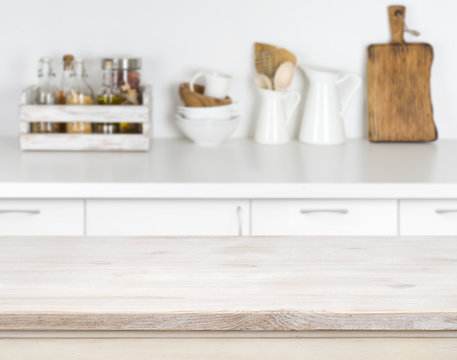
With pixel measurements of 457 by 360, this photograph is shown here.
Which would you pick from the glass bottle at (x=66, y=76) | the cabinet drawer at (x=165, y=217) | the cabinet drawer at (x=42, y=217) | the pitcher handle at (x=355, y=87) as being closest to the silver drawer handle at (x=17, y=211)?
Answer: the cabinet drawer at (x=42, y=217)

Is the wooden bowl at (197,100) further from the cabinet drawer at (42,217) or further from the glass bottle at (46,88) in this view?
the cabinet drawer at (42,217)

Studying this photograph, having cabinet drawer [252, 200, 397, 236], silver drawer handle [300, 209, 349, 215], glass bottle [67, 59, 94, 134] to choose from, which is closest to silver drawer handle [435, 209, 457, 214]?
cabinet drawer [252, 200, 397, 236]

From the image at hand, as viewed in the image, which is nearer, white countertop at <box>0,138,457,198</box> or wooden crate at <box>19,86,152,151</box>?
white countertop at <box>0,138,457,198</box>

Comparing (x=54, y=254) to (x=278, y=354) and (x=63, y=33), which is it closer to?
(x=278, y=354)

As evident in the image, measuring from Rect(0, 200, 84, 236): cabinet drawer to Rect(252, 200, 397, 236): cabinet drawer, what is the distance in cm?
48

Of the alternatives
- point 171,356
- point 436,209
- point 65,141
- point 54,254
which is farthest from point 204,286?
point 65,141

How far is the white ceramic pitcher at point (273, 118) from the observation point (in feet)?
8.54

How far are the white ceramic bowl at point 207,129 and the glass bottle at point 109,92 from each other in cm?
22

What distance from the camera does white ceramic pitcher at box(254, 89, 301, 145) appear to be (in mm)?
2602

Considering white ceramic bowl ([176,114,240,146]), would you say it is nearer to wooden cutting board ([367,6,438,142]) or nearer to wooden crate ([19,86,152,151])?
wooden crate ([19,86,152,151])

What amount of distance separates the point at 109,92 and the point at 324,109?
0.74m

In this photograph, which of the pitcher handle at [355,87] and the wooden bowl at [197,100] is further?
the pitcher handle at [355,87]

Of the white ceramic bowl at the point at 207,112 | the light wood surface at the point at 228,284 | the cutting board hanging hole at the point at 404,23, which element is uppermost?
the cutting board hanging hole at the point at 404,23

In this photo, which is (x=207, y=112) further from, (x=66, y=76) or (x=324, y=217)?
(x=324, y=217)
